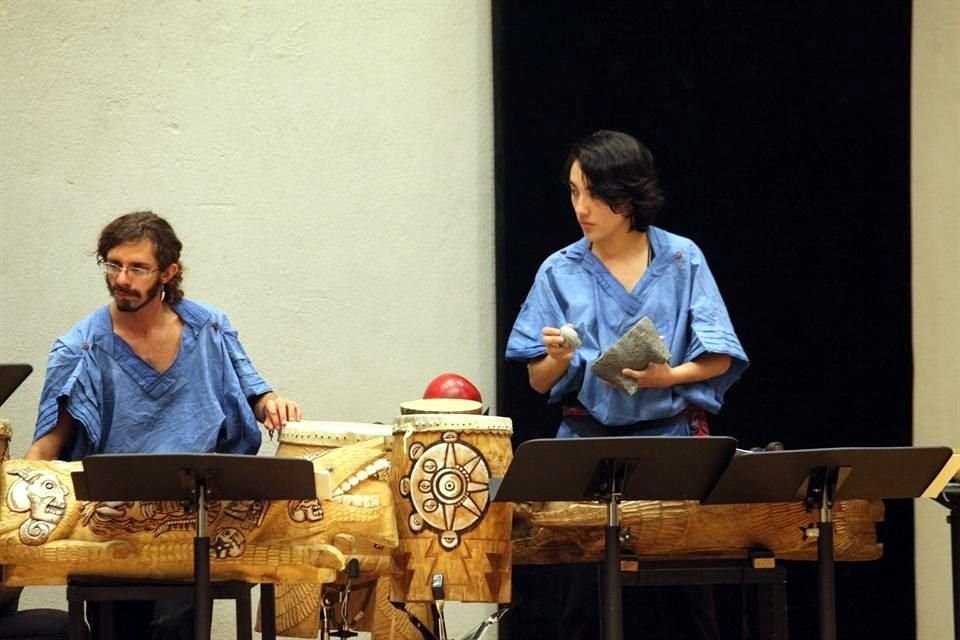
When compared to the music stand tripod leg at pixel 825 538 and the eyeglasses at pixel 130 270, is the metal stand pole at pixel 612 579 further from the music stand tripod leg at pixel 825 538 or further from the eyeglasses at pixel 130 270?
the eyeglasses at pixel 130 270

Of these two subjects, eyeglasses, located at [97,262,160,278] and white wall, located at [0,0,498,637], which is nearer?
eyeglasses, located at [97,262,160,278]

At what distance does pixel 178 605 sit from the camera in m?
4.52

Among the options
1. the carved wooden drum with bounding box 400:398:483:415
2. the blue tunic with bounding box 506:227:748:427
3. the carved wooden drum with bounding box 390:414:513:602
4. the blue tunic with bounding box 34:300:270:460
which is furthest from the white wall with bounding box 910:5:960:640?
the blue tunic with bounding box 34:300:270:460

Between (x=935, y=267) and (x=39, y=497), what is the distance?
3.18m

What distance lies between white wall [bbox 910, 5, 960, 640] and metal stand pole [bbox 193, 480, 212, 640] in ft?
9.44

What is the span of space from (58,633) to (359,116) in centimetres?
204

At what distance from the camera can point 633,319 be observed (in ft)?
14.6

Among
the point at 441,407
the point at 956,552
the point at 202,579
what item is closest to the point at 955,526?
the point at 956,552

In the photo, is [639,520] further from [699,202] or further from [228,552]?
[699,202]

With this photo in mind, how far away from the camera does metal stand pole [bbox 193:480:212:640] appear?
3.75 metres

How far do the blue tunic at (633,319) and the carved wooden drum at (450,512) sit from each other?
14.3 inches

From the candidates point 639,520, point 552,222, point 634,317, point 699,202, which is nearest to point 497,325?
point 552,222

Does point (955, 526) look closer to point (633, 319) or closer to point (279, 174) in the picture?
point (633, 319)

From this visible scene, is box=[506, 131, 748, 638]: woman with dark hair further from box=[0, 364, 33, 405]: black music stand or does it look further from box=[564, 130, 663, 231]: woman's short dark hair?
box=[0, 364, 33, 405]: black music stand
